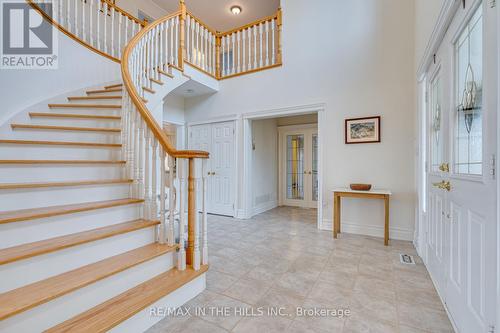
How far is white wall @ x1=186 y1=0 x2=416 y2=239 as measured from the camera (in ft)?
10.2

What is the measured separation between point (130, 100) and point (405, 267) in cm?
321

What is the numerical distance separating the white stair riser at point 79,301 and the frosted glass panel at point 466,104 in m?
2.14

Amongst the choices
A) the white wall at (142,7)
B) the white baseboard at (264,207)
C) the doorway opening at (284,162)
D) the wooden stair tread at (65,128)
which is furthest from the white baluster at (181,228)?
the white wall at (142,7)

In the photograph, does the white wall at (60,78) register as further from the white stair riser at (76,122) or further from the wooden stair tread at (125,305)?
the wooden stair tread at (125,305)

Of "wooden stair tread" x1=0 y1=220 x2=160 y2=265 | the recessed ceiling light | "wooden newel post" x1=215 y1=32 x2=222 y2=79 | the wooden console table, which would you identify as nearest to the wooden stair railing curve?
"wooden newel post" x1=215 y1=32 x2=222 y2=79

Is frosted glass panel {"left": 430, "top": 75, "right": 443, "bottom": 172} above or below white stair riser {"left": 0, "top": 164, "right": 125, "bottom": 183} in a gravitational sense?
above

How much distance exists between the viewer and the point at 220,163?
15.5 feet

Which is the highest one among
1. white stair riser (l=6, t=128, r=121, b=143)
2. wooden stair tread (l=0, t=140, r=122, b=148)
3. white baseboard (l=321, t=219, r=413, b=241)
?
white stair riser (l=6, t=128, r=121, b=143)

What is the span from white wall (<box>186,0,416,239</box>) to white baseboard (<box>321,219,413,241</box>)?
2 centimetres

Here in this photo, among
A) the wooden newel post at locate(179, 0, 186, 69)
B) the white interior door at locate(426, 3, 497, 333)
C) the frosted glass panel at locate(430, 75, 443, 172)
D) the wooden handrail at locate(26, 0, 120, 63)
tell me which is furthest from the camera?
the wooden newel post at locate(179, 0, 186, 69)

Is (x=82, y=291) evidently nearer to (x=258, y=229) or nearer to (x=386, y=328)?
(x=386, y=328)

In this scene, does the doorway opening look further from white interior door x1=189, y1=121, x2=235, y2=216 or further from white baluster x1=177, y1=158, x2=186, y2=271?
white baluster x1=177, y1=158, x2=186, y2=271

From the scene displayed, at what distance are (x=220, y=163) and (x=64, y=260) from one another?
344 cm

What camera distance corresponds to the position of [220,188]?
15.5ft
